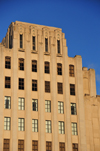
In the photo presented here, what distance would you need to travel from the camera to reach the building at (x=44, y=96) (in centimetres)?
7031

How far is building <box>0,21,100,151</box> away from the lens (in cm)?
7031

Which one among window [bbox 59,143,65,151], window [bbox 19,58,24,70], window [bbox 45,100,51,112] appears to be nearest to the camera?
window [bbox 59,143,65,151]

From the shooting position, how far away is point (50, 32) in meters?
79.9

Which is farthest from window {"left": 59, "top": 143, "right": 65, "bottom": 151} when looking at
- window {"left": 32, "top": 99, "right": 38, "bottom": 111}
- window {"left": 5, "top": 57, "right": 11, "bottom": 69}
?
window {"left": 5, "top": 57, "right": 11, "bottom": 69}

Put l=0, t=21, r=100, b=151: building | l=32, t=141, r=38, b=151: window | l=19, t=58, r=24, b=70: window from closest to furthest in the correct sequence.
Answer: l=32, t=141, r=38, b=151: window < l=0, t=21, r=100, b=151: building < l=19, t=58, r=24, b=70: window

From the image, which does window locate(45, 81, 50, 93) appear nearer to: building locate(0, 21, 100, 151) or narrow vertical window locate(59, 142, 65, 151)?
building locate(0, 21, 100, 151)

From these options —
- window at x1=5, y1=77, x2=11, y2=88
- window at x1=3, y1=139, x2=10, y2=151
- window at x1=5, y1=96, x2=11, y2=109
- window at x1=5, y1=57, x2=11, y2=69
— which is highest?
window at x1=5, y1=57, x2=11, y2=69

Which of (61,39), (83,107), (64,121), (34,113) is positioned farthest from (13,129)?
(61,39)

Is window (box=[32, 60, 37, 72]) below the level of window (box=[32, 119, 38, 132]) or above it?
above

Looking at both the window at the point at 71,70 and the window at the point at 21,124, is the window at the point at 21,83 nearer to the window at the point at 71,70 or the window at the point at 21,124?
the window at the point at 21,124

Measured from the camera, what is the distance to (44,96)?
73750 mm

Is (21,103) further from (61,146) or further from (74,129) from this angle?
(74,129)

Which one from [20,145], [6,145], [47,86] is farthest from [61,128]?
[6,145]

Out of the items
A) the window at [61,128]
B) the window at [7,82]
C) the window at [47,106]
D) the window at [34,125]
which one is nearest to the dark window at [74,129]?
the window at [61,128]
